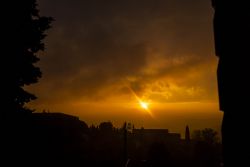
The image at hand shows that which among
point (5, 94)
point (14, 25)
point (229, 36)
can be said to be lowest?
point (229, 36)

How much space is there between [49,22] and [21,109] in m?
3.86

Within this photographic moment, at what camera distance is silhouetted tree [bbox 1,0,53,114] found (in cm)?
1213

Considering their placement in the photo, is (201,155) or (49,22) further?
(201,155)

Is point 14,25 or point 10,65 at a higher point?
point 14,25

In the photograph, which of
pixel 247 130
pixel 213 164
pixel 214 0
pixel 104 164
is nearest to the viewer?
pixel 247 130

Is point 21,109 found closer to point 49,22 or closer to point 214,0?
point 49,22

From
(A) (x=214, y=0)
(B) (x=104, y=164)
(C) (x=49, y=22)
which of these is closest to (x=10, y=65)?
(C) (x=49, y=22)

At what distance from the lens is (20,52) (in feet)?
41.1

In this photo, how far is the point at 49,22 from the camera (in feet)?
43.9

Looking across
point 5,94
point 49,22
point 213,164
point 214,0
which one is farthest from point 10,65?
point 213,164

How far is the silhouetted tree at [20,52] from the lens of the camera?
12133 millimetres

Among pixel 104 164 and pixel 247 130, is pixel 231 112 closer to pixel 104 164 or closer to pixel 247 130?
pixel 247 130

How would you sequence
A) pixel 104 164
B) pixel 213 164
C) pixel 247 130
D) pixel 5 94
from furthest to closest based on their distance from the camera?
pixel 213 164, pixel 104 164, pixel 5 94, pixel 247 130

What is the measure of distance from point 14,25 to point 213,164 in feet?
140
